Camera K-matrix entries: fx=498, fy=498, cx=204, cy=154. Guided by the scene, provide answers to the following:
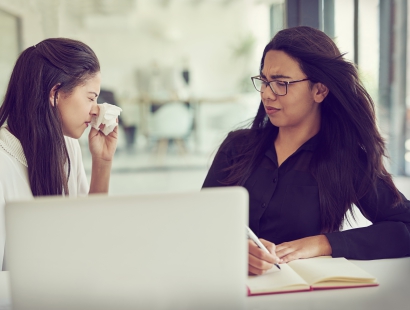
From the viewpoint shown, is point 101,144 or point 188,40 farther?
point 188,40

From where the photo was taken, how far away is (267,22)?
5660 mm

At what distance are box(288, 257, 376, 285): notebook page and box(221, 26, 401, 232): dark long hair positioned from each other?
383mm

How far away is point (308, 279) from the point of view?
1112 millimetres

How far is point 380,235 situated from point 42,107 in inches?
44.1

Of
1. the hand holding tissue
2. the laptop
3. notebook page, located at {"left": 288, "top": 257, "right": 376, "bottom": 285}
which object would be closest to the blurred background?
the hand holding tissue

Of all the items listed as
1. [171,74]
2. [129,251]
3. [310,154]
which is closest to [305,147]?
[310,154]

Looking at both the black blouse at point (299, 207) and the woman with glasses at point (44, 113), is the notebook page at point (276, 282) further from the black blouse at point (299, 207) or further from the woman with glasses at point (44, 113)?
the woman with glasses at point (44, 113)

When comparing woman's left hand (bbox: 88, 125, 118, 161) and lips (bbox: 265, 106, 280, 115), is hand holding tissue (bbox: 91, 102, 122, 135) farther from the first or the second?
lips (bbox: 265, 106, 280, 115)

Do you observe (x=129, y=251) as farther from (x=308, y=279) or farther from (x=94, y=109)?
(x=94, y=109)

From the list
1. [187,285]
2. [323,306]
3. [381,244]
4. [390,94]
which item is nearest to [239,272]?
[187,285]

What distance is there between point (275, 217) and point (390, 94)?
3300 millimetres

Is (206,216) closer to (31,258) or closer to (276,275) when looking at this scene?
(31,258)

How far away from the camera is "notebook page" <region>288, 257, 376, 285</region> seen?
1102 mm

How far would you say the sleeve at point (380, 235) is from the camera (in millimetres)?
1382
